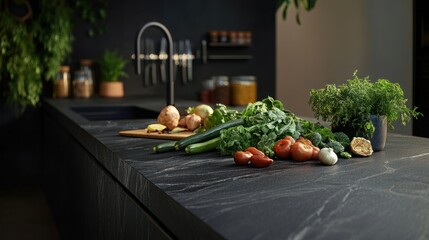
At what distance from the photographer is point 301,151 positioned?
5.60ft

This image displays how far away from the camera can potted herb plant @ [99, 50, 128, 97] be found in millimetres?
5062


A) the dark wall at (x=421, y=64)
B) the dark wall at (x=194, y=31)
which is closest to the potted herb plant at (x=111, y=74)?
the dark wall at (x=194, y=31)

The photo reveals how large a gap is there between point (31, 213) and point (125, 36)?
1732 millimetres

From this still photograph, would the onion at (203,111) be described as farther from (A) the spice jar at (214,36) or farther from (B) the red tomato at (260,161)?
(A) the spice jar at (214,36)

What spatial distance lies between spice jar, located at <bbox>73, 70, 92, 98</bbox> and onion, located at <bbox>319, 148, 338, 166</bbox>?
349cm

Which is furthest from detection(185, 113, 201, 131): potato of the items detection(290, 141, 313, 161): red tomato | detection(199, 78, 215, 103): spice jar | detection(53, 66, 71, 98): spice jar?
detection(53, 66, 71, 98): spice jar

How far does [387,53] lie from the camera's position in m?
5.82

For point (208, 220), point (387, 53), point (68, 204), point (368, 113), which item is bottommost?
point (68, 204)

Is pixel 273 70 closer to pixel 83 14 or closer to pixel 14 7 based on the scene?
pixel 83 14

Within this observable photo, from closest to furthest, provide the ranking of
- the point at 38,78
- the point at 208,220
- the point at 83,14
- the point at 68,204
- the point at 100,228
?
the point at 208,220
the point at 100,228
the point at 68,204
the point at 38,78
the point at 83,14

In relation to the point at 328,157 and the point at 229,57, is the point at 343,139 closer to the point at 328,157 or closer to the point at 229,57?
the point at 328,157

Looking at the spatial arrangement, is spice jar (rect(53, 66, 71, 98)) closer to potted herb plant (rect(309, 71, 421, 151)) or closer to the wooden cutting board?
the wooden cutting board

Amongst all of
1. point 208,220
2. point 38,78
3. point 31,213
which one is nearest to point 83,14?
point 38,78

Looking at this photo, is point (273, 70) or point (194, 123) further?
point (273, 70)
